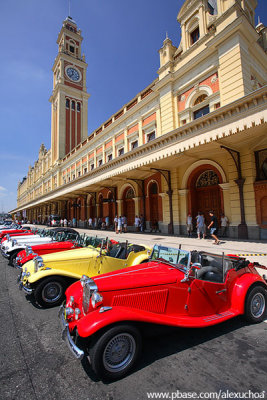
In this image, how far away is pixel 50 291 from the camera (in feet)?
13.5

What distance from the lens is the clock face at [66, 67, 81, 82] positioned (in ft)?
139

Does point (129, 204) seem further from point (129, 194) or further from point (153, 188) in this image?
point (153, 188)

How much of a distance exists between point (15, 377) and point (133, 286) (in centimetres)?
158

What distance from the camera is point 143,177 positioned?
54.0 feet

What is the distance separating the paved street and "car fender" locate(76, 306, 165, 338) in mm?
271

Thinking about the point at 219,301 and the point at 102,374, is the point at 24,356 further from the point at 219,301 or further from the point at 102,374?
the point at 219,301

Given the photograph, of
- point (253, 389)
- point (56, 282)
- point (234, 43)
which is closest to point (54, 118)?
point (234, 43)

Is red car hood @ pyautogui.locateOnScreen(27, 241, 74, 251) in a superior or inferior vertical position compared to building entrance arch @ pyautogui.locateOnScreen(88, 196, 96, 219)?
inferior

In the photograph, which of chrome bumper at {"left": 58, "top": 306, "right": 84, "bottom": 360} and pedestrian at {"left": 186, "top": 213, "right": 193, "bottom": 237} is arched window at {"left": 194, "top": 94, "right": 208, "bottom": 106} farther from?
chrome bumper at {"left": 58, "top": 306, "right": 84, "bottom": 360}

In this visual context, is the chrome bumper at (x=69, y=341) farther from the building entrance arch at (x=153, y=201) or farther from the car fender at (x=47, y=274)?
the building entrance arch at (x=153, y=201)

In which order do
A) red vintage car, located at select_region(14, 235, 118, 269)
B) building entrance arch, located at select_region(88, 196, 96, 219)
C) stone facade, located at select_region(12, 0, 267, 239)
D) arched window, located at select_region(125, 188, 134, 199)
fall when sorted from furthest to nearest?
building entrance arch, located at select_region(88, 196, 96, 219) < arched window, located at select_region(125, 188, 134, 199) < stone facade, located at select_region(12, 0, 267, 239) < red vintage car, located at select_region(14, 235, 118, 269)

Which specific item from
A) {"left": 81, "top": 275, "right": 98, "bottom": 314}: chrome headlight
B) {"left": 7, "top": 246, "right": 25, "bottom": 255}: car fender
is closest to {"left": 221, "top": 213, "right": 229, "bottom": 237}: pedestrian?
{"left": 7, "top": 246, "right": 25, "bottom": 255}: car fender

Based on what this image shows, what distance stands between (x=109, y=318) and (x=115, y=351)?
1.35 ft

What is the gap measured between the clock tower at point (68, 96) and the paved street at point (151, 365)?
3888cm
